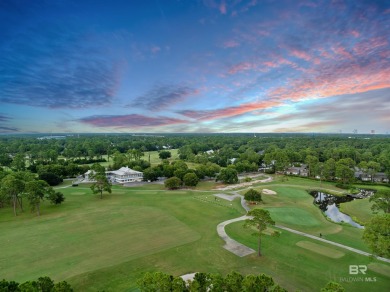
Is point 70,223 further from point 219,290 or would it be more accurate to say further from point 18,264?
point 219,290

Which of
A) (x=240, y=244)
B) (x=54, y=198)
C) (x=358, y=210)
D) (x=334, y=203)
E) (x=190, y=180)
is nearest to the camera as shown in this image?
(x=240, y=244)

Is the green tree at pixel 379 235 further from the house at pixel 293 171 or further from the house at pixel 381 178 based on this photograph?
the house at pixel 293 171

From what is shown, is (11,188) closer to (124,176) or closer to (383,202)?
(124,176)

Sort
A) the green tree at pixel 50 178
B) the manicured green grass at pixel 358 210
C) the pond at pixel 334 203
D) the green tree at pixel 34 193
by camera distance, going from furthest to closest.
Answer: the green tree at pixel 50 178, the pond at pixel 334 203, the manicured green grass at pixel 358 210, the green tree at pixel 34 193

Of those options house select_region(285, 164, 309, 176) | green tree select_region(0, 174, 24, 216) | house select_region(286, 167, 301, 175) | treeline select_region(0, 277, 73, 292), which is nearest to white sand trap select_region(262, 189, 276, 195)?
house select_region(285, 164, 309, 176)

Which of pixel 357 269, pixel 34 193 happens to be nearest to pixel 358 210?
pixel 357 269

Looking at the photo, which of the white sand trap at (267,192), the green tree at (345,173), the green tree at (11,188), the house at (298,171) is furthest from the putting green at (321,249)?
the house at (298,171)

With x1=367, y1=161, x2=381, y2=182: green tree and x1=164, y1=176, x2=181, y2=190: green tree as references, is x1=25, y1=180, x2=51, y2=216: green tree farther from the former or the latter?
x1=367, y1=161, x2=381, y2=182: green tree
